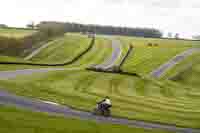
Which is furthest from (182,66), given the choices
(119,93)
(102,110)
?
(102,110)

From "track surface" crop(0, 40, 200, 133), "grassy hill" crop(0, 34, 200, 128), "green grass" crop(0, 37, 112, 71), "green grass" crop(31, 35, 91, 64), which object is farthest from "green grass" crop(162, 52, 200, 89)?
"track surface" crop(0, 40, 200, 133)

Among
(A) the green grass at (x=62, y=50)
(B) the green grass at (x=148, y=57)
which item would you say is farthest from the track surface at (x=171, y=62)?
(A) the green grass at (x=62, y=50)

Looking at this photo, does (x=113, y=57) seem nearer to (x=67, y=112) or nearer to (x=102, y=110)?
(x=102, y=110)

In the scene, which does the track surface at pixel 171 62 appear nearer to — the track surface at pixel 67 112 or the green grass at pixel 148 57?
the green grass at pixel 148 57

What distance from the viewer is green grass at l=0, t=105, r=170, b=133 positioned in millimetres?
31406

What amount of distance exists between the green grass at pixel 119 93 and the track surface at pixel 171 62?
Answer: 1203 cm

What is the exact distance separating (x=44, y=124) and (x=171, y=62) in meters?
87.2

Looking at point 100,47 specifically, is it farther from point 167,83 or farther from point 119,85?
point 119,85

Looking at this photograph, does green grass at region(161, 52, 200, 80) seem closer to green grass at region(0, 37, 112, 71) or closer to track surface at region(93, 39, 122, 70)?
track surface at region(93, 39, 122, 70)

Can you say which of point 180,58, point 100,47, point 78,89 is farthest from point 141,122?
point 100,47

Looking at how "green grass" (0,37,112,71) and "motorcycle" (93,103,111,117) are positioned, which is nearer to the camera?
"motorcycle" (93,103,111,117)

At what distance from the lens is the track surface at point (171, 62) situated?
100m

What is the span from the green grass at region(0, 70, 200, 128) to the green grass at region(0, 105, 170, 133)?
29.3 ft

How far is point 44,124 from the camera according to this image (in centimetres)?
3353
